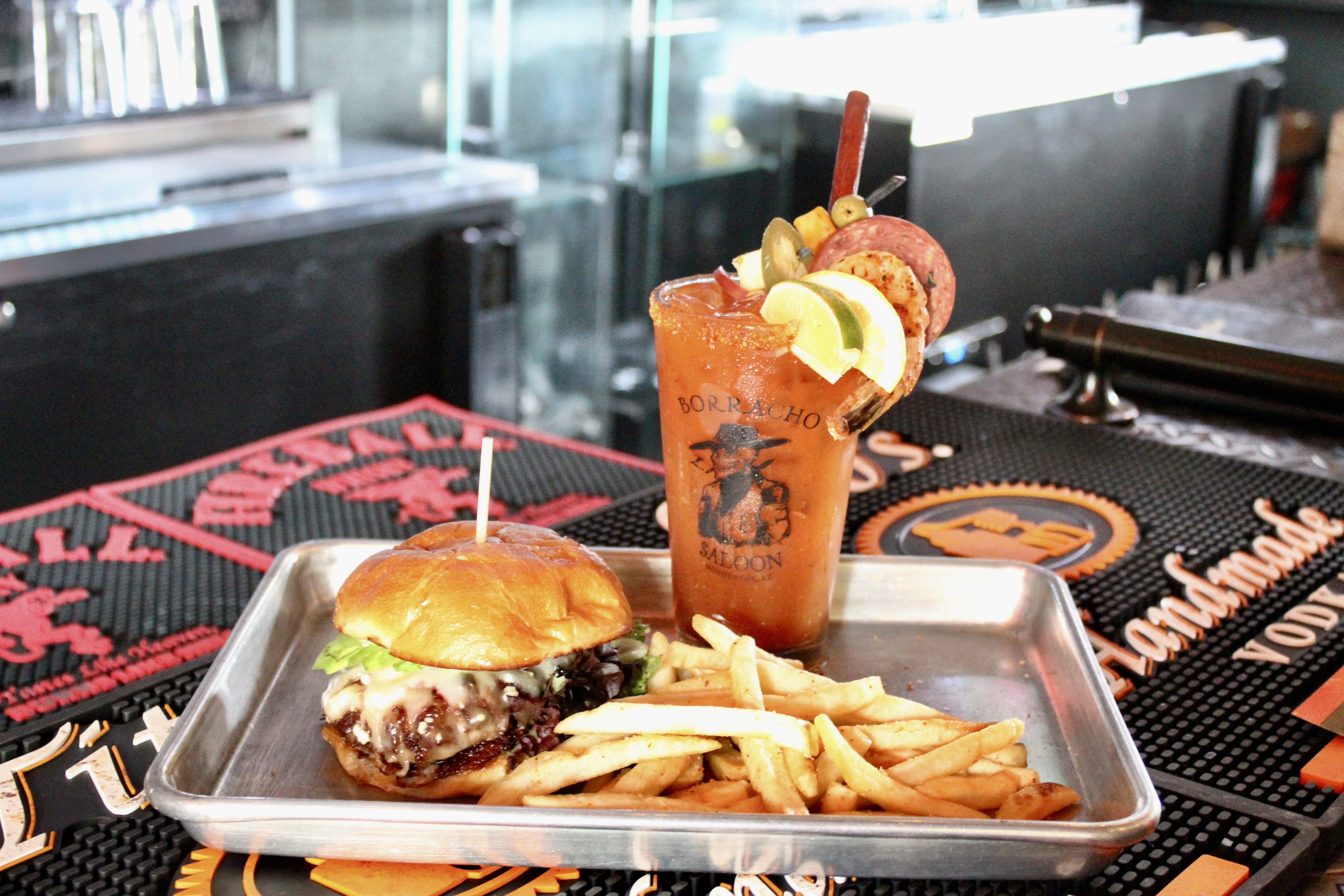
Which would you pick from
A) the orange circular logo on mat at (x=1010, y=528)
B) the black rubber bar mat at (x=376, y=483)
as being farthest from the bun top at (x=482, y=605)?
the orange circular logo on mat at (x=1010, y=528)

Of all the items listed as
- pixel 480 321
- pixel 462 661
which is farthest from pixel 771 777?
pixel 480 321

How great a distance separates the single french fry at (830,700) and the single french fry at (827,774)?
0.05 meters

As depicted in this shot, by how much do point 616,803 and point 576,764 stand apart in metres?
0.05

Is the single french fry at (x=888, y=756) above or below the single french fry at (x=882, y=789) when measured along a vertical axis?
below

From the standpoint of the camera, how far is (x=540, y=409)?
4859 millimetres

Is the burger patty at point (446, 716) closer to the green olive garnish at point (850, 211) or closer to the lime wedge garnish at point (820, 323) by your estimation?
the lime wedge garnish at point (820, 323)

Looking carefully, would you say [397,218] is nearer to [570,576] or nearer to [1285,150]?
[570,576]

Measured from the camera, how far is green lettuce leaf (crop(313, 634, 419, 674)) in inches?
42.7

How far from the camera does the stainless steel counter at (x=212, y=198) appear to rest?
295 cm

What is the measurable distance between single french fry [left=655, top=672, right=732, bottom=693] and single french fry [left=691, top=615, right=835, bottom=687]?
24 mm

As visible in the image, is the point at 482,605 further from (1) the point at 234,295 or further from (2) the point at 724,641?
(1) the point at 234,295

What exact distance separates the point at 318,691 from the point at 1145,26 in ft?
22.0

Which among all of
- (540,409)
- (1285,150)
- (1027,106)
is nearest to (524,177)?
(540,409)

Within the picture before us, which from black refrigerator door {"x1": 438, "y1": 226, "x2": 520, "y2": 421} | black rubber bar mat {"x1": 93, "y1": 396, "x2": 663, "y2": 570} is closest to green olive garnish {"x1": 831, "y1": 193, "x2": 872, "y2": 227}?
black rubber bar mat {"x1": 93, "y1": 396, "x2": 663, "y2": 570}
